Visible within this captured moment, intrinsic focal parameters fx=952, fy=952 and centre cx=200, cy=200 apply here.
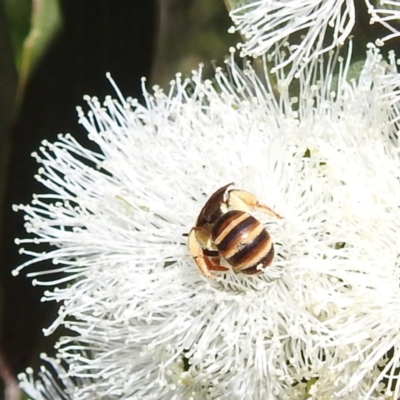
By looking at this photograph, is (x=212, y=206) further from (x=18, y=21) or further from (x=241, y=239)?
(x=18, y=21)

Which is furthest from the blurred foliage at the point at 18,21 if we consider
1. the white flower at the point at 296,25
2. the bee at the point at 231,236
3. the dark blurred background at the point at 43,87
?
the bee at the point at 231,236

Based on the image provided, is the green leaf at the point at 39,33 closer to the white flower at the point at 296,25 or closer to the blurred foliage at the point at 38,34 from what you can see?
the blurred foliage at the point at 38,34

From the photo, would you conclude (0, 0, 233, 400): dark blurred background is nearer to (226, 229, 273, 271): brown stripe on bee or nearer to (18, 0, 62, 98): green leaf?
(18, 0, 62, 98): green leaf

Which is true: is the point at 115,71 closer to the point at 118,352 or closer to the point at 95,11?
the point at 95,11

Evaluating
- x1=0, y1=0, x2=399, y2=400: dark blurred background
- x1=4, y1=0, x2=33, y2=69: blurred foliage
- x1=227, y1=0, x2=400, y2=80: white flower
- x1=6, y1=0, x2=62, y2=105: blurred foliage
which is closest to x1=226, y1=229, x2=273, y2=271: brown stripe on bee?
x1=227, y1=0, x2=400, y2=80: white flower

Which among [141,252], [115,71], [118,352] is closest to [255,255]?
[141,252]

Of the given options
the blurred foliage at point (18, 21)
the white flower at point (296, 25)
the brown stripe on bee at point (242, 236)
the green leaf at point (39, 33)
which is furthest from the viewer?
the blurred foliage at point (18, 21)
